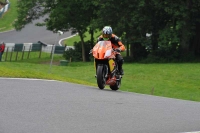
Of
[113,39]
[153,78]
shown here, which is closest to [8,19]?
[153,78]

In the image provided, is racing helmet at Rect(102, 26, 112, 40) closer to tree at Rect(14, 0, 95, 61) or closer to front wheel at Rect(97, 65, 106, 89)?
front wheel at Rect(97, 65, 106, 89)

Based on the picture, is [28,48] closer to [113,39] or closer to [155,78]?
[155,78]

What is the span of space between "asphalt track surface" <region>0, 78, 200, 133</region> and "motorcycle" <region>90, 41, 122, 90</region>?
1949 mm

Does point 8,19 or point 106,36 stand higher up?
point 8,19

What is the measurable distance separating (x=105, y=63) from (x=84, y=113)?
5.94 metres

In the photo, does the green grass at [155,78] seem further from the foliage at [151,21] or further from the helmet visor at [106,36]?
the helmet visor at [106,36]

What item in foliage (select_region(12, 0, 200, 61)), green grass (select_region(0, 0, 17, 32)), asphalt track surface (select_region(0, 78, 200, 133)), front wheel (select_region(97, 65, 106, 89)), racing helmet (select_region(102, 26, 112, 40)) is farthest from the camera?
green grass (select_region(0, 0, 17, 32))

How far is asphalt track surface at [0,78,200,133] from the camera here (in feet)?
31.4

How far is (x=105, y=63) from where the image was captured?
16.8 metres

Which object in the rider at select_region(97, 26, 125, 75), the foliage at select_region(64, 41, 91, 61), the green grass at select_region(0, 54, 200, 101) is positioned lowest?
the green grass at select_region(0, 54, 200, 101)

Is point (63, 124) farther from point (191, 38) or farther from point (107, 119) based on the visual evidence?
point (191, 38)

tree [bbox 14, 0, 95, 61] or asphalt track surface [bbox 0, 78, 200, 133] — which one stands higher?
tree [bbox 14, 0, 95, 61]

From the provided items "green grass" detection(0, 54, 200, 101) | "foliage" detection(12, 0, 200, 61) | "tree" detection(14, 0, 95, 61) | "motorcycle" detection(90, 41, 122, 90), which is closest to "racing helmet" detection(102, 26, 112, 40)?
"motorcycle" detection(90, 41, 122, 90)

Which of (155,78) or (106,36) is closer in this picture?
(106,36)
